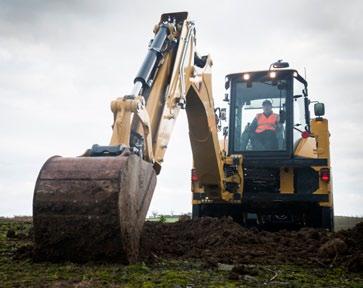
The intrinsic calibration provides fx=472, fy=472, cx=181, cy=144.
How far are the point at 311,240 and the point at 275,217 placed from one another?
2930 millimetres

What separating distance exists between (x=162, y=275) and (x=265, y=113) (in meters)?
5.61

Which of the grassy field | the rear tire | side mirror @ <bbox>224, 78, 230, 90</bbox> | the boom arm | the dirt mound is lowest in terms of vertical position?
the grassy field

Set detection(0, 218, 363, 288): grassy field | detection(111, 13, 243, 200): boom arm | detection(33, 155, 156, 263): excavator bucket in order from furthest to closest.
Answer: detection(111, 13, 243, 200): boom arm, detection(33, 155, 156, 263): excavator bucket, detection(0, 218, 363, 288): grassy field

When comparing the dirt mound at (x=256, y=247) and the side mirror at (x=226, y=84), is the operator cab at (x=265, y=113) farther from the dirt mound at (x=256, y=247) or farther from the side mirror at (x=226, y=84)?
the dirt mound at (x=256, y=247)

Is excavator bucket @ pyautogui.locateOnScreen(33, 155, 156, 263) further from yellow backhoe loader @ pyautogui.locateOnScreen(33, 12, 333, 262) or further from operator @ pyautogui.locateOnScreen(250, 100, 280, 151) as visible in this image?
operator @ pyautogui.locateOnScreen(250, 100, 280, 151)

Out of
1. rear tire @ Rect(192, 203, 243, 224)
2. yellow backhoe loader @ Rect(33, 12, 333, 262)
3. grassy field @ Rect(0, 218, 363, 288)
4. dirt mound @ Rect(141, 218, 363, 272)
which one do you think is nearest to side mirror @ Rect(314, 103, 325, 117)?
yellow backhoe loader @ Rect(33, 12, 333, 262)

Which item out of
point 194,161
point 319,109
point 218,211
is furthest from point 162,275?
point 319,109

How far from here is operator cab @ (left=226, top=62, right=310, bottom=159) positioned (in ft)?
27.9

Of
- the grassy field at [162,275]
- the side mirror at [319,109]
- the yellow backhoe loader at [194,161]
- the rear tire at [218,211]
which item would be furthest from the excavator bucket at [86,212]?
the side mirror at [319,109]

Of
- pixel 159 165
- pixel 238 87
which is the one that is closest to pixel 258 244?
pixel 159 165

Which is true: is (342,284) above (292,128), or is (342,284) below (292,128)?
below

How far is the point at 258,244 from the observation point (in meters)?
5.54

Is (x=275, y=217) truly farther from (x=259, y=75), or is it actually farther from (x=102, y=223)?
(x=102, y=223)

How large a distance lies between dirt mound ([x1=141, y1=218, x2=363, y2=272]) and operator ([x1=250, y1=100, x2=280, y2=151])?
7.59 ft
